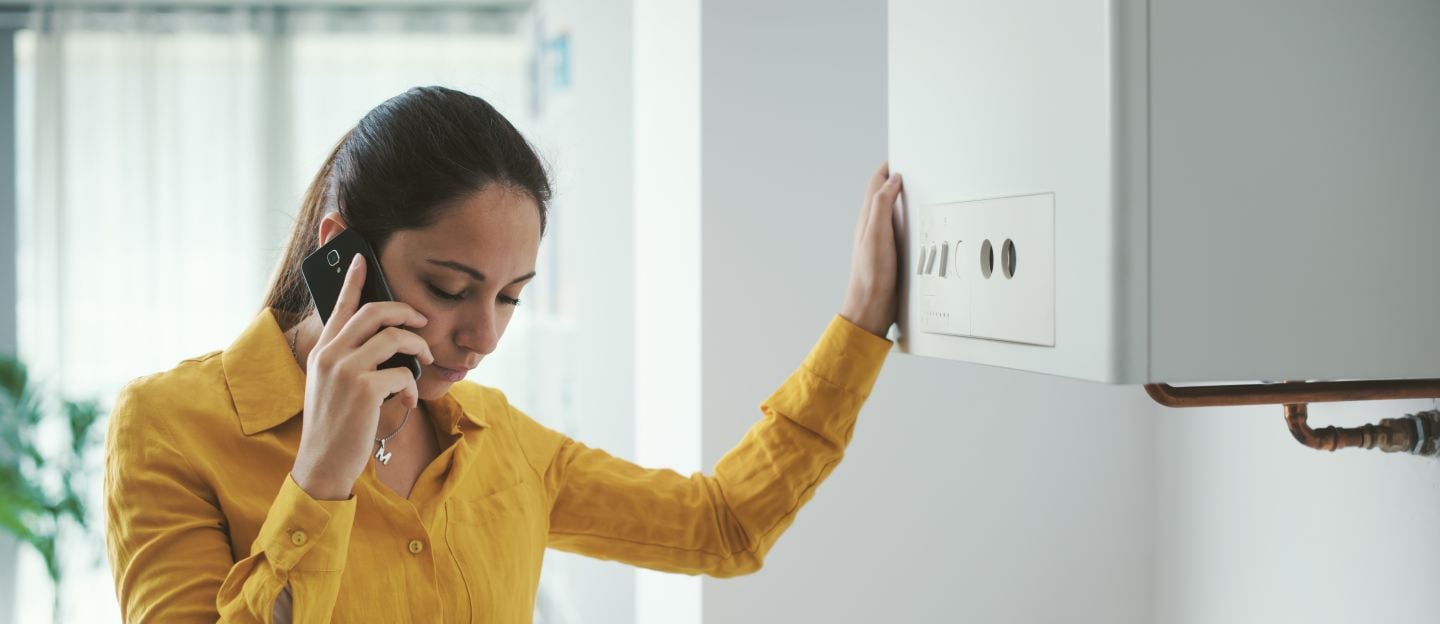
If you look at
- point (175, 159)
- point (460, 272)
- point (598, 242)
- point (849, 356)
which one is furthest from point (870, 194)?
point (175, 159)

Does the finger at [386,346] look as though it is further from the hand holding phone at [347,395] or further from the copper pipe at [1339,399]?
the copper pipe at [1339,399]

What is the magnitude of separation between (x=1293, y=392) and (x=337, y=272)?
73 centimetres

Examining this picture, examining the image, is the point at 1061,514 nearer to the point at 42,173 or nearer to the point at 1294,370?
the point at 1294,370

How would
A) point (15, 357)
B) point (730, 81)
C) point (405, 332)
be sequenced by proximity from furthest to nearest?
point (15, 357)
point (730, 81)
point (405, 332)

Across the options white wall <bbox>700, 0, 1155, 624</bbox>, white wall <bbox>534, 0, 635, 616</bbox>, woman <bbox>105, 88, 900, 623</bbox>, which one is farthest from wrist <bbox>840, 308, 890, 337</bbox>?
white wall <bbox>534, 0, 635, 616</bbox>

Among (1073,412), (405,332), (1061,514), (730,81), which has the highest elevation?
(730,81)

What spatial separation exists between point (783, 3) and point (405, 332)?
728 millimetres

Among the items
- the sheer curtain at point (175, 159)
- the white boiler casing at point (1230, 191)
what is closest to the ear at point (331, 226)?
the white boiler casing at point (1230, 191)

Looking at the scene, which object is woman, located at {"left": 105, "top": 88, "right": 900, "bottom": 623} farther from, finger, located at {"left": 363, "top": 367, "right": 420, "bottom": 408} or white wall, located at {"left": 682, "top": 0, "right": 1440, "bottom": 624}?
white wall, located at {"left": 682, "top": 0, "right": 1440, "bottom": 624}

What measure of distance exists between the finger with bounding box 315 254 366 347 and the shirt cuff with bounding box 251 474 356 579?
0.11 m

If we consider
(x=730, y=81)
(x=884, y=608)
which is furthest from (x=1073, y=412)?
(x=730, y=81)

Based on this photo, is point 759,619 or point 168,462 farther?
point 759,619

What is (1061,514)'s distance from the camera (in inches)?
54.0

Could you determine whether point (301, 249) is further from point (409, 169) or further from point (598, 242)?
point (598, 242)
